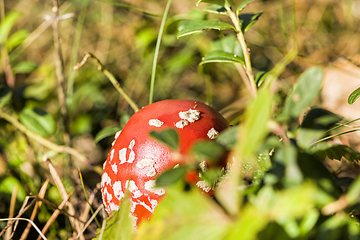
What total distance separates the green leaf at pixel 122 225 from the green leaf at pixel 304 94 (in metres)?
0.38

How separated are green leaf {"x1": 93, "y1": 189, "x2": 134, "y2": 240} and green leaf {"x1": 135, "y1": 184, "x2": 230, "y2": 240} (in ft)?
0.45

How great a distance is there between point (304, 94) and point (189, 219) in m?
0.35

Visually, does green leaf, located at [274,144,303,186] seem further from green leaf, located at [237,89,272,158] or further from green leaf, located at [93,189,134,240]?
green leaf, located at [93,189,134,240]

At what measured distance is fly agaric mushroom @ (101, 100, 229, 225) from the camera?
87 centimetres

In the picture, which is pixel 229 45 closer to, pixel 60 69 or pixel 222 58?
pixel 222 58

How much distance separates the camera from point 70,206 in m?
1.22

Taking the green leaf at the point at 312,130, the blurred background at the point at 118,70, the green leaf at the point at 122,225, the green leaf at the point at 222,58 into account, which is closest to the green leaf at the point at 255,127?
the green leaf at the point at 312,130

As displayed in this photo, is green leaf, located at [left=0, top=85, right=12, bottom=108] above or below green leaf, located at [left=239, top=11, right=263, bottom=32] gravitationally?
below

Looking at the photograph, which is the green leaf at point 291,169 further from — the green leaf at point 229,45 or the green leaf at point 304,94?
the green leaf at point 229,45

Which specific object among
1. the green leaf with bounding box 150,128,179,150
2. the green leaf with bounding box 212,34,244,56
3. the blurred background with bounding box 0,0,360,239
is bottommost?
the blurred background with bounding box 0,0,360,239

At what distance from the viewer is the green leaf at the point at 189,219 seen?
0.43 meters

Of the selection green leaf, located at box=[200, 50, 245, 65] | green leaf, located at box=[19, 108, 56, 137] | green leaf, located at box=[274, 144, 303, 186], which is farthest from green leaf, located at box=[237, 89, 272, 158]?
green leaf, located at box=[19, 108, 56, 137]

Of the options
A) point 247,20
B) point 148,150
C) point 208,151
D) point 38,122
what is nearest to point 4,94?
point 38,122

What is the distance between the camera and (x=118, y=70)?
8.00ft
